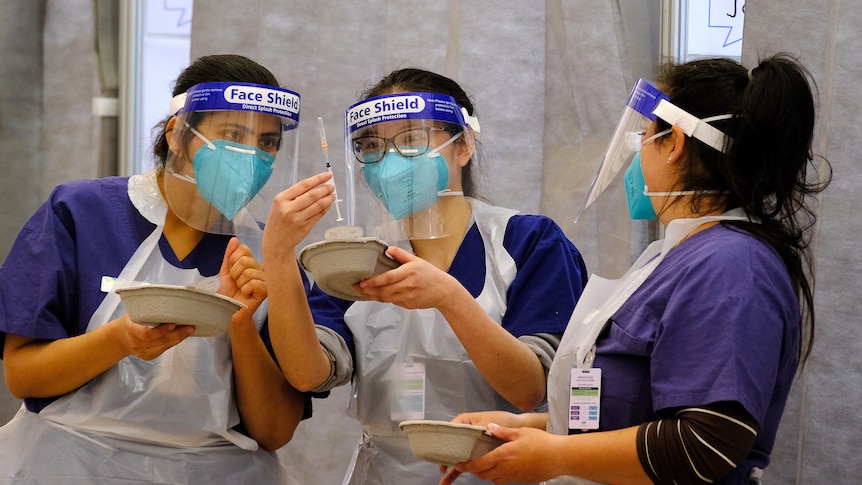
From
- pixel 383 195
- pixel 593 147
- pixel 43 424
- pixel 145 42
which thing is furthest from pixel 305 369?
pixel 145 42

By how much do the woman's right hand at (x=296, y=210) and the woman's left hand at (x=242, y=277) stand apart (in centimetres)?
13

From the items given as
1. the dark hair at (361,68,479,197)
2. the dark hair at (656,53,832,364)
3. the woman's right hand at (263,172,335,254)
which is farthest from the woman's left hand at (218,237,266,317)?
the dark hair at (656,53,832,364)

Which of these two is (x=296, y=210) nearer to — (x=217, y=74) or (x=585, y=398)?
(x=217, y=74)

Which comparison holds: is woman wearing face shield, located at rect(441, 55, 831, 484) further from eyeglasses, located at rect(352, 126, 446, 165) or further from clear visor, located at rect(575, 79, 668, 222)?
eyeglasses, located at rect(352, 126, 446, 165)

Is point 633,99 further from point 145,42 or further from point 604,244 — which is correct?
point 145,42

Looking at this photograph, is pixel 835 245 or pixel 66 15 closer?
pixel 835 245

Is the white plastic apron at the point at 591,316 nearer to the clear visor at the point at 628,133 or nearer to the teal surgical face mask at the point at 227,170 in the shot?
the clear visor at the point at 628,133

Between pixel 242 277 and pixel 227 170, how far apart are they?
0.68 ft

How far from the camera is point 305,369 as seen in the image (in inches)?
70.0

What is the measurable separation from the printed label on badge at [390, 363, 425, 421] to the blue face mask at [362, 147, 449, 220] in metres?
0.30

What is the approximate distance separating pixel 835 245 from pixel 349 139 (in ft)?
3.21

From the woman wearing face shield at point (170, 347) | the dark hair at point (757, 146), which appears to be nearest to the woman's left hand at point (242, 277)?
the woman wearing face shield at point (170, 347)

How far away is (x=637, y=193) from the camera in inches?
65.7

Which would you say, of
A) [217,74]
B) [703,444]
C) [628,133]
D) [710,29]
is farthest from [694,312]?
[710,29]
